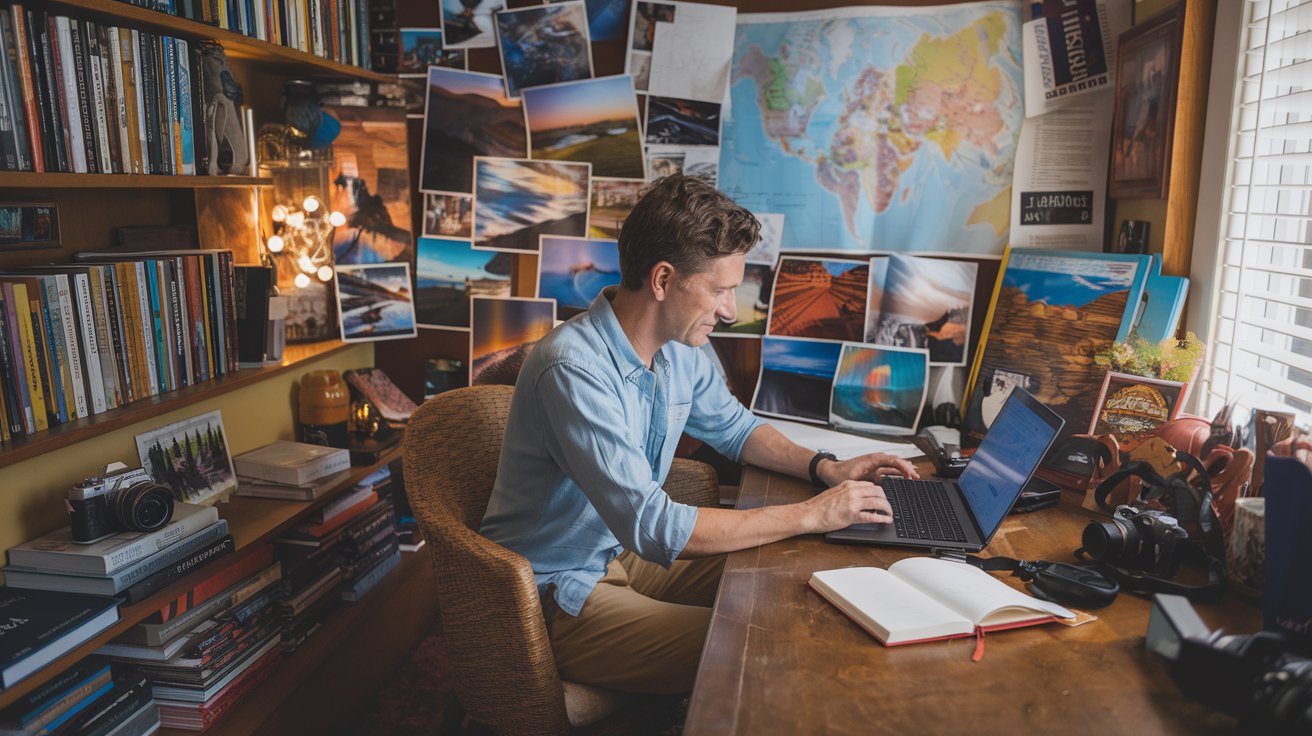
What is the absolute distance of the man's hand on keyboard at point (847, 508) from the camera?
1576mm

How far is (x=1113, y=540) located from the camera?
1411 mm

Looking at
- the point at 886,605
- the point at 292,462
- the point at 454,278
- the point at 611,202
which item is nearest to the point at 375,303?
the point at 454,278

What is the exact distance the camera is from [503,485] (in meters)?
1.73

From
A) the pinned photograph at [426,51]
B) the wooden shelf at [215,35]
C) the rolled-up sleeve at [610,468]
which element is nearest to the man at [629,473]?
the rolled-up sleeve at [610,468]

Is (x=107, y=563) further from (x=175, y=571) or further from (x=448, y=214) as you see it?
(x=448, y=214)

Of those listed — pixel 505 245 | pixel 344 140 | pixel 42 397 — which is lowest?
pixel 42 397

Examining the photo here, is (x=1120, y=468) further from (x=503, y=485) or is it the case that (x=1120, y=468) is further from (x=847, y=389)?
(x=503, y=485)

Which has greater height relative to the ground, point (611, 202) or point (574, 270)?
point (611, 202)

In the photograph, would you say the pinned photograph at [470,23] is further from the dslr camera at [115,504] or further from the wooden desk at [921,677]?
the wooden desk at [921,677]

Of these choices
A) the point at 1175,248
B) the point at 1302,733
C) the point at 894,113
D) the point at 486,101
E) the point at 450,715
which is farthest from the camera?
the point at 486,101

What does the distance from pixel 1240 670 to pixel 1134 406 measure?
0.93m

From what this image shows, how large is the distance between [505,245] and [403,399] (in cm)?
58

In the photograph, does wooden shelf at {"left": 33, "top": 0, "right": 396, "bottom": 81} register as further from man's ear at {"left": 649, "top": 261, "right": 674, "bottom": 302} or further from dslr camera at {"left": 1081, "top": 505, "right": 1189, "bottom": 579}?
dslr camera at {"left": 1081, "top": 505, "right": 1189, "bottom": 579}

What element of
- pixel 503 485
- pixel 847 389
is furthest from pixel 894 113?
pixel 503 485
